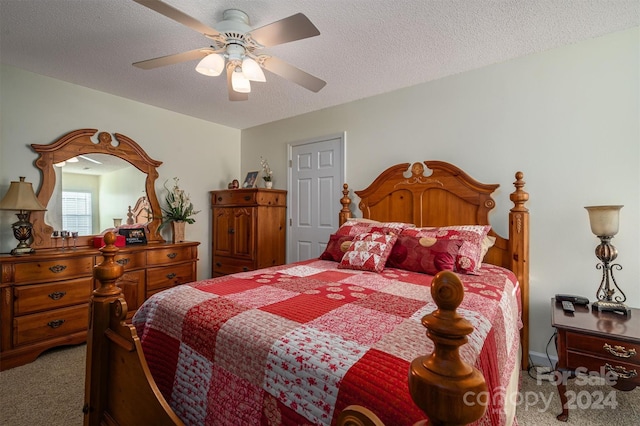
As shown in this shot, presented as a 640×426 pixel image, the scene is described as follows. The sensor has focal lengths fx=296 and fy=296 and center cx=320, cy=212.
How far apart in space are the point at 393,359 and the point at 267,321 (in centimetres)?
49

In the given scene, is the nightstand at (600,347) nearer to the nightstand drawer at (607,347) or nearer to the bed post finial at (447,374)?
the nightstand drawer at (607,347)

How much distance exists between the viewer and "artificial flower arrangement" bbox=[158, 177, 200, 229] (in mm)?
3529

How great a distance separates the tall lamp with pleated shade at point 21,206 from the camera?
2380 millimetres

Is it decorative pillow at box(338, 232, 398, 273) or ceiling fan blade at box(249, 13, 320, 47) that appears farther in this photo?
decorative pillow at box(338, 232, 398, 273)

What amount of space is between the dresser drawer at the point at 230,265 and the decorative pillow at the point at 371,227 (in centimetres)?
142

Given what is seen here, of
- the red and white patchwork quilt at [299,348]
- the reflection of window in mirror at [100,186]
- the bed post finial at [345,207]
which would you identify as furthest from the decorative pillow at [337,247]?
the reflection of window in mirror at [100,186]

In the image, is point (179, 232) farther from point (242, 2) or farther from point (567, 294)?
point (567, 294)

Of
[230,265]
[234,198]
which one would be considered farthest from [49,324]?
[234,198]

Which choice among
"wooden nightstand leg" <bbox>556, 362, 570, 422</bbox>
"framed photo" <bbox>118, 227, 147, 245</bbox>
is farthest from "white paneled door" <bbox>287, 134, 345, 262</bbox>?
"wooden nightstand leg" <bbox>556, 362, 570, 422</bbox>

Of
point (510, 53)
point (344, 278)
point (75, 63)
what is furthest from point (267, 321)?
point (75, 63)

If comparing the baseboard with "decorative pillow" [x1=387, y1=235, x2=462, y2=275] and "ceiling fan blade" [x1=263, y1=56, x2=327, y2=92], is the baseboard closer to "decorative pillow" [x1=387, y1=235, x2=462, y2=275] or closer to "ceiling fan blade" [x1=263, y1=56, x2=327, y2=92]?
"decorative pillow" [x1=387, y1=235, x2=462, y2=275]

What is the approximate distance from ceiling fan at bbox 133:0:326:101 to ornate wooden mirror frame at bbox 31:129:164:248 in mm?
1678

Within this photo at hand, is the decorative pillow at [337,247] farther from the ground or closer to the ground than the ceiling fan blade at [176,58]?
closer to the ground

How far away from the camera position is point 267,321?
110 cm
